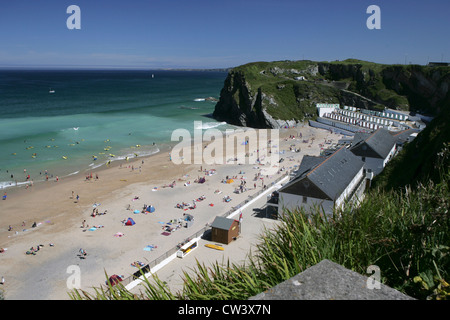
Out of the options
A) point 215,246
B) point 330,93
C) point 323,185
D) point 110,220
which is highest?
point 330,93

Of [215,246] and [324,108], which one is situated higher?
[324,108]

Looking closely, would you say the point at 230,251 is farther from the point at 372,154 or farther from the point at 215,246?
the point at 372,154

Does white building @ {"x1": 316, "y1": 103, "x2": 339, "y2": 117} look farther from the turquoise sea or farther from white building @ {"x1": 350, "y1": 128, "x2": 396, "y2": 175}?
white building @ {"x1": 350, "y1": 128, "x2": 396, "y2": 175}

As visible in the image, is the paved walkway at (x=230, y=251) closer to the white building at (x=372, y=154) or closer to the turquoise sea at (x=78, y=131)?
the white building at (x=372, y=154)

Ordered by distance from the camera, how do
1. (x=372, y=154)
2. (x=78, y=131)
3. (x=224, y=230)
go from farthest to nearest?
1. (x=78, y=131)
2. (x=372, y=154)
3. (x=224, y=230)

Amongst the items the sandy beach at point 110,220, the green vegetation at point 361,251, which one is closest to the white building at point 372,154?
the sandy beach at point 110,220

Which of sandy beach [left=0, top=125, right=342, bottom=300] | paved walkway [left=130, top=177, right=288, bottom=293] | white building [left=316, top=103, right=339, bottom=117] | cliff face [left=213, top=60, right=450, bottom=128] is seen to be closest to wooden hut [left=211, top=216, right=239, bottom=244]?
paved walkway [left=130, top=177, right=288, bottom=293]

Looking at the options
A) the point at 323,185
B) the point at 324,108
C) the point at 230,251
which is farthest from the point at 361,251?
the point at 324,108
